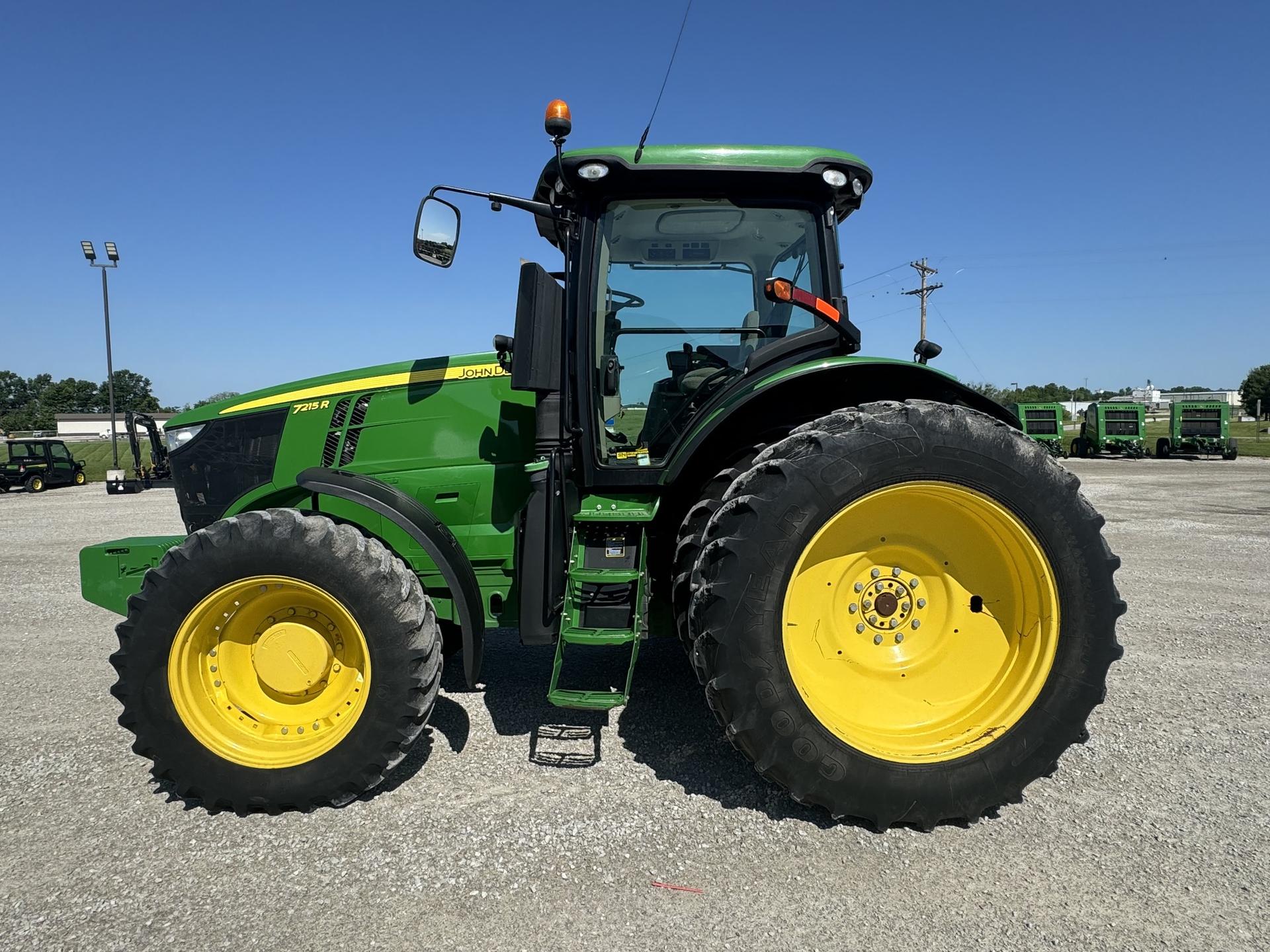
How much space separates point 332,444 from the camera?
325 cm

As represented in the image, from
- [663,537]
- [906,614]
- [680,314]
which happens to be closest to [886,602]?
[906,614]

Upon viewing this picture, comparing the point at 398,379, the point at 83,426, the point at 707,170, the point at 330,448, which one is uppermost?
the point at 83,426

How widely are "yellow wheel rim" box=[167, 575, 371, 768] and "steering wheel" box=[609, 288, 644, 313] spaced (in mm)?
1610

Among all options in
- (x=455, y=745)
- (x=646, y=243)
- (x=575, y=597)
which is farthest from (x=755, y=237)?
(x=455, y=745)

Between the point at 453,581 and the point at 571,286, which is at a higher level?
the point at 571,286

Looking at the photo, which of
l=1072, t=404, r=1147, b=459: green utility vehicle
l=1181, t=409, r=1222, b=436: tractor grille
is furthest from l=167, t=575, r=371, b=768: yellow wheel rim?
l=1181, t=409, r=1222, b=436: tractor grille

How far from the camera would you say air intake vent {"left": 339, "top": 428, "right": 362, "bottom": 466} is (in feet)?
10.6

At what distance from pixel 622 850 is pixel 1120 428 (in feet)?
99.7

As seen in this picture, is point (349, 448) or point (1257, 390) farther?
point (1257, 390)

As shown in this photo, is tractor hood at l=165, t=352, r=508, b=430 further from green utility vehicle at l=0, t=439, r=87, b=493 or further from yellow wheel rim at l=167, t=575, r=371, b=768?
green utility vehicle at l=0, t=439, r=87, b=493

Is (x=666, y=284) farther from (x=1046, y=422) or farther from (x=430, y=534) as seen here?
(x=1046, y=422)

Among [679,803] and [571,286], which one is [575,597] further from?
[571,286]

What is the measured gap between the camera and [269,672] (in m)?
2.70

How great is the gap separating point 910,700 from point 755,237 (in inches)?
79.6
